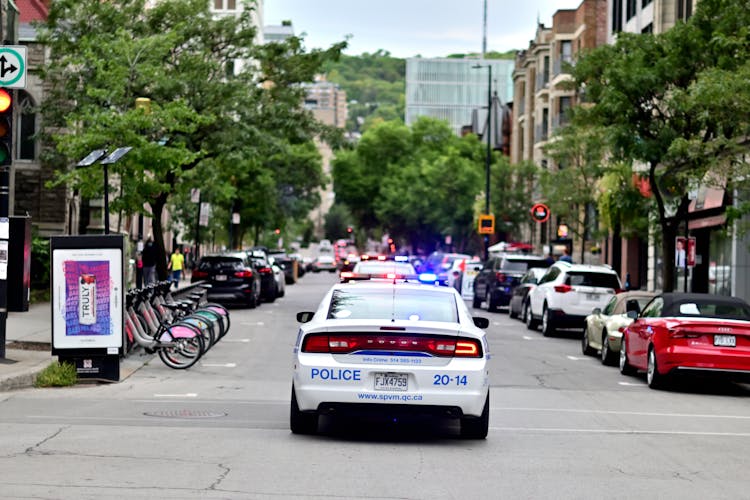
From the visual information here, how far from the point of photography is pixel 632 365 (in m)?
21.0

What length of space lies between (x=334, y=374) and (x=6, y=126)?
23.7 feet

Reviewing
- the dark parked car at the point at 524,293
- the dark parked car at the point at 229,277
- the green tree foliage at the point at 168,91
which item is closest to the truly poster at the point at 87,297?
the green tree foliage at the point at 168,91

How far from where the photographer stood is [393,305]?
504 inches

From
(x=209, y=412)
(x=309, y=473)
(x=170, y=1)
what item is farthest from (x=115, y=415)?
(x=170, y=1)

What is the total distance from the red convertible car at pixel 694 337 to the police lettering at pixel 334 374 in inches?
311

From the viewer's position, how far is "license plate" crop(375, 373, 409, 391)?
12.0 m

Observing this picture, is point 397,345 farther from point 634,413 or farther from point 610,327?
point 610,327

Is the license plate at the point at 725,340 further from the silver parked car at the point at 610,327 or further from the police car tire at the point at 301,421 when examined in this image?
the police car tire at the point at 301,421

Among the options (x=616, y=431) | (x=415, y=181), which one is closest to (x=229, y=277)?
(x=616, y=431)

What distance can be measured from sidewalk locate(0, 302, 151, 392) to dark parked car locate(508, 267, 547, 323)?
13.0m

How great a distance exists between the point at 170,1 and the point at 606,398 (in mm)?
26246

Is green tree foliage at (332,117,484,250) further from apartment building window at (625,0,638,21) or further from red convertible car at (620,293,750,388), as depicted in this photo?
red convertible car at (620,293,750,388)

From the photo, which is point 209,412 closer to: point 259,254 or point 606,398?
point 606,398

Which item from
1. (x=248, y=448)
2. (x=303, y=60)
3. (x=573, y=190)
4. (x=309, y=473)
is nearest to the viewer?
(x=309, y=473)
